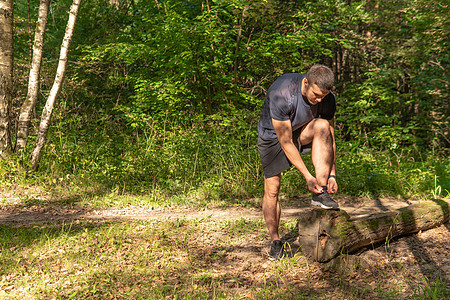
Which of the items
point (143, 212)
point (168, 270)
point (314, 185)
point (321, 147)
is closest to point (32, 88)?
point (143, 212)

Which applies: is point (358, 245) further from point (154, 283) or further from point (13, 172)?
point (13, 172)

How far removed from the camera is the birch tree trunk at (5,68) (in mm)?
6738

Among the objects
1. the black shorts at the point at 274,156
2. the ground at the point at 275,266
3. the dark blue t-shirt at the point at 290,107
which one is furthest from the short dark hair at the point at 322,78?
the ground at the point at 275,266

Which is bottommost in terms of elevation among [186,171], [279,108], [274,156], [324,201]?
[186,171]

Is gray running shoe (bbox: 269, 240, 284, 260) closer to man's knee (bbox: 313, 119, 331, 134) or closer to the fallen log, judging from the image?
the fallen log

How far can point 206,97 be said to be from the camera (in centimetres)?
898

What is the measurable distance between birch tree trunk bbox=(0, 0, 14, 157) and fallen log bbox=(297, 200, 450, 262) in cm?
598

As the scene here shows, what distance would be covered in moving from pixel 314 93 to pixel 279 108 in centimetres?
32

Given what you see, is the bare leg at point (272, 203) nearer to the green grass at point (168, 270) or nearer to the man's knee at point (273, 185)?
the man's knee at point (273, 185)

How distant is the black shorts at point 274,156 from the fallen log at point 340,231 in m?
0.49

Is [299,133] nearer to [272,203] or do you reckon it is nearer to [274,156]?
[274,156]

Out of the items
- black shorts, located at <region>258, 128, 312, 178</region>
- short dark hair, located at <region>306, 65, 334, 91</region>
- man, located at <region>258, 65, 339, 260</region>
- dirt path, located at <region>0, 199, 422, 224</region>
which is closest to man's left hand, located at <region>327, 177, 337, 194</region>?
man, located at <region>258, 65, 339, 260</region>

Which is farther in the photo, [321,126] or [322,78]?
[321,126]

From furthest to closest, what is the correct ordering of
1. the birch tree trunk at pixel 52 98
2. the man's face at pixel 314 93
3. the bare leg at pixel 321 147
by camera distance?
the birch tree trunk at pixel 52 98 → the bare leg at pixel 321 147 → the man's face at pixel 314 93
